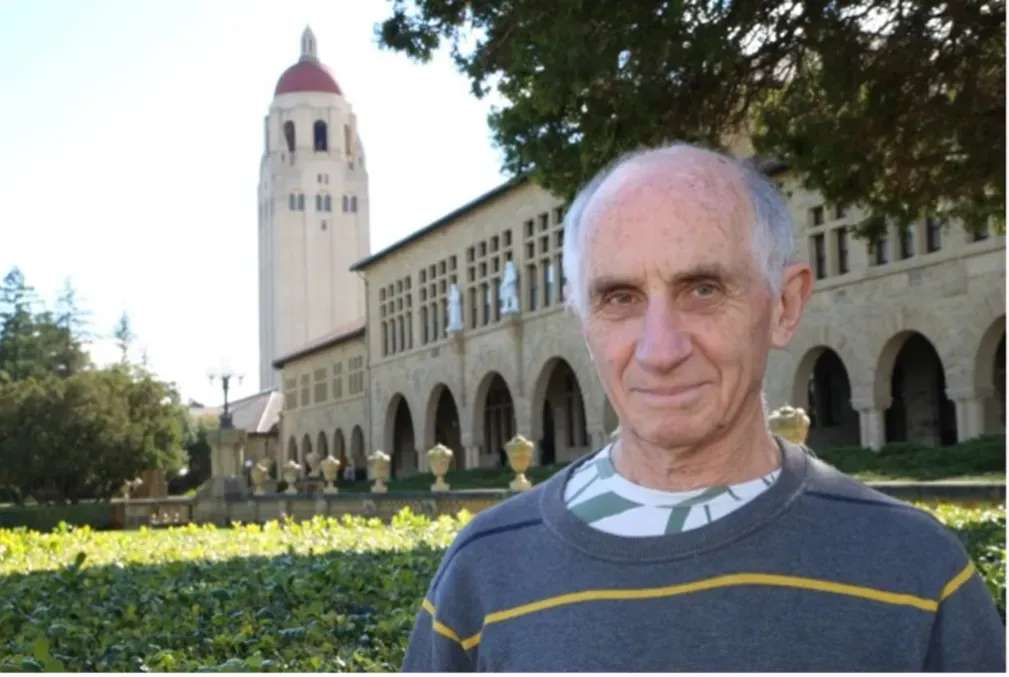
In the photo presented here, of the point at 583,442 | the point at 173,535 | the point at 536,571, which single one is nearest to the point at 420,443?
the point at 583,442

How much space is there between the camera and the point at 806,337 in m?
29.9

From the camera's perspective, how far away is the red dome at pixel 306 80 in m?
105

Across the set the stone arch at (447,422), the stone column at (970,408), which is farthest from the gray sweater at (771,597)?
the stone arch at (447,422)

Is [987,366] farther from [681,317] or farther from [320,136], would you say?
[320,136]

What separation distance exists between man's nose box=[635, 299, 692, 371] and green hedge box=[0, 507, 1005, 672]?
2997 millimetres

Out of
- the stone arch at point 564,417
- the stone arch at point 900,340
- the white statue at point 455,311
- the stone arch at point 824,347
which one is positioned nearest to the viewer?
the stone arch at point 900,340

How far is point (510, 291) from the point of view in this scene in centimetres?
4041

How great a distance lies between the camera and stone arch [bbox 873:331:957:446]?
30.8 m

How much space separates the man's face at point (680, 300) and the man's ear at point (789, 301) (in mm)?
71

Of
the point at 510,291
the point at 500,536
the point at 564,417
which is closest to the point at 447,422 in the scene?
the point at 564,417

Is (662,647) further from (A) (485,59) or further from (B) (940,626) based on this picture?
(A) (485,59)

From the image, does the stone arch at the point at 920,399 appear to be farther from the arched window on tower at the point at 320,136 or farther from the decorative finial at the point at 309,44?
the decorative finial at the point at 309,44

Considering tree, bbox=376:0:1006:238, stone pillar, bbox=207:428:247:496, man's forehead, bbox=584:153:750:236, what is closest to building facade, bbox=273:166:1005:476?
tree, bbox=376:0:1006:238

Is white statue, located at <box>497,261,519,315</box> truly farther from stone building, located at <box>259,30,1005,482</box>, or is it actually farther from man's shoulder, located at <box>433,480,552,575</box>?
man's shoulder, located at <box>433,480,552,575</box>
